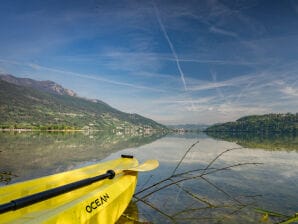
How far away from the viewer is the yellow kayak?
3.46 metres

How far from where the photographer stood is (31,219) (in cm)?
321

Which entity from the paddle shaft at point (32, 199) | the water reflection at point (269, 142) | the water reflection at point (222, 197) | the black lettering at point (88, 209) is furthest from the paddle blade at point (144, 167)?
the water reflection at point (269, 142)

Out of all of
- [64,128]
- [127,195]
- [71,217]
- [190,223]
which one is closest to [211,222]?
[190,223]

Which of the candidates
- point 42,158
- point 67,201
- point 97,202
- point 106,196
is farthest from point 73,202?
point 42,158

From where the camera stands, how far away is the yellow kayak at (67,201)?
11.3ft

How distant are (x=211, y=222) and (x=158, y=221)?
1.39 meters

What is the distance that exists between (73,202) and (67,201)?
6.46ft

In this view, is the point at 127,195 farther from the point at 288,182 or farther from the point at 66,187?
the point at 288,182

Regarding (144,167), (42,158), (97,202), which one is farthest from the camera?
(42,158)

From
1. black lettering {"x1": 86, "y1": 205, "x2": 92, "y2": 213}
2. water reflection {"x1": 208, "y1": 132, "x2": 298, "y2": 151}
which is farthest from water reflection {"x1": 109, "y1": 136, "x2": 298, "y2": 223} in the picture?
water reflection {"x1": 208, "y1": 132, "x2": 298, "y2": 151}

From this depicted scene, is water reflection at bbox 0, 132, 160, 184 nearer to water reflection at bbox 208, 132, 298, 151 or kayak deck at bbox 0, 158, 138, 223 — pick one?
kayak deck at bbox 0, 158, 138, 223

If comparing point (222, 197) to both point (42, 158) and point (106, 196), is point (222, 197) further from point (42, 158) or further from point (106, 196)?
point (42, 158)

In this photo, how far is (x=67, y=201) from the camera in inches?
231

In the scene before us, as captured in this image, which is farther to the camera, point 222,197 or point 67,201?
point 222,197
